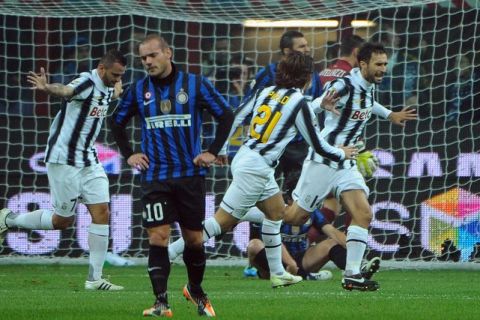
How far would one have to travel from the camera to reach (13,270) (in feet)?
44.2

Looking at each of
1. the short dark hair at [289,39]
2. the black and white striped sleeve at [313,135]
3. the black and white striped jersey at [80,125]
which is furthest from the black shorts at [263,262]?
the short dark hair at [289,39]

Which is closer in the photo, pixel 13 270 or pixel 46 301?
pixel 46 301

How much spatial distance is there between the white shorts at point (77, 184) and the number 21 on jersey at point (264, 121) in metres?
1.50

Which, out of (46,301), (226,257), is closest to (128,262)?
(226,257)

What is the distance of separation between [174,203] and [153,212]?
17cm

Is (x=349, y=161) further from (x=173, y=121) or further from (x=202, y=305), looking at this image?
(x=202, y=305)

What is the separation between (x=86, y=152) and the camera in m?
11.2

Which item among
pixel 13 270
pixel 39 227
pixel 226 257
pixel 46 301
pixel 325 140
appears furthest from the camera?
pixel 226 257

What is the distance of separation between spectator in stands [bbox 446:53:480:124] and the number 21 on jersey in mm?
4485

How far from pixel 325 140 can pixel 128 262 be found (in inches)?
170

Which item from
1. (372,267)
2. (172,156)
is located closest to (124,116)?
(172,156)

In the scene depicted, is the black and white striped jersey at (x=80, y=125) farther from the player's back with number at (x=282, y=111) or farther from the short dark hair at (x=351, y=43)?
the short dark hair at (x=351, y=43)

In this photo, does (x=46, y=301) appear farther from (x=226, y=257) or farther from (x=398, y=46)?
(x=398, y=46)

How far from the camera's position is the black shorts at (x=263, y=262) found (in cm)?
1177
